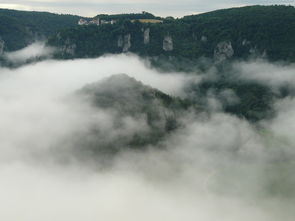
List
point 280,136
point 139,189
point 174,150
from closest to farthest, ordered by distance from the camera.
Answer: point 139,189
point 174,150
point 280,136

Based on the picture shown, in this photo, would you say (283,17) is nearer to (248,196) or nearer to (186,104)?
(186,104)

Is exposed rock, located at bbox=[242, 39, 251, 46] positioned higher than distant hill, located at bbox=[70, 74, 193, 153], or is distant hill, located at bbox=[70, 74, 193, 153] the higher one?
exposed rock, located at bbox=[242, 39, 251, 46]

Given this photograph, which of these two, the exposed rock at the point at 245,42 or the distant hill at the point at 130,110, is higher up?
the exposed rock at the point at 245,42

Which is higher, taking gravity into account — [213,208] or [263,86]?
[263,86]

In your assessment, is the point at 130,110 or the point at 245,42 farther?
the point at 245,42

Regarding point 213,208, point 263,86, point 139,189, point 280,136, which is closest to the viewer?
point 213,208

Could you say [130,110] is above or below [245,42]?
below

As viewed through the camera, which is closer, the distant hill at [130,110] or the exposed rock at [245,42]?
the distant hill at [130,110]

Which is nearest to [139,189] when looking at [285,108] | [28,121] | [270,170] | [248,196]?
[248,196]

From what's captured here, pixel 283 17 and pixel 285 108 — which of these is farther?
pixel 283 17

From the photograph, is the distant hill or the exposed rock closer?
the distant hill

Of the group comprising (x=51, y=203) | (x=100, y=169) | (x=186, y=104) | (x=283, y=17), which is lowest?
(x=51, y=203)
